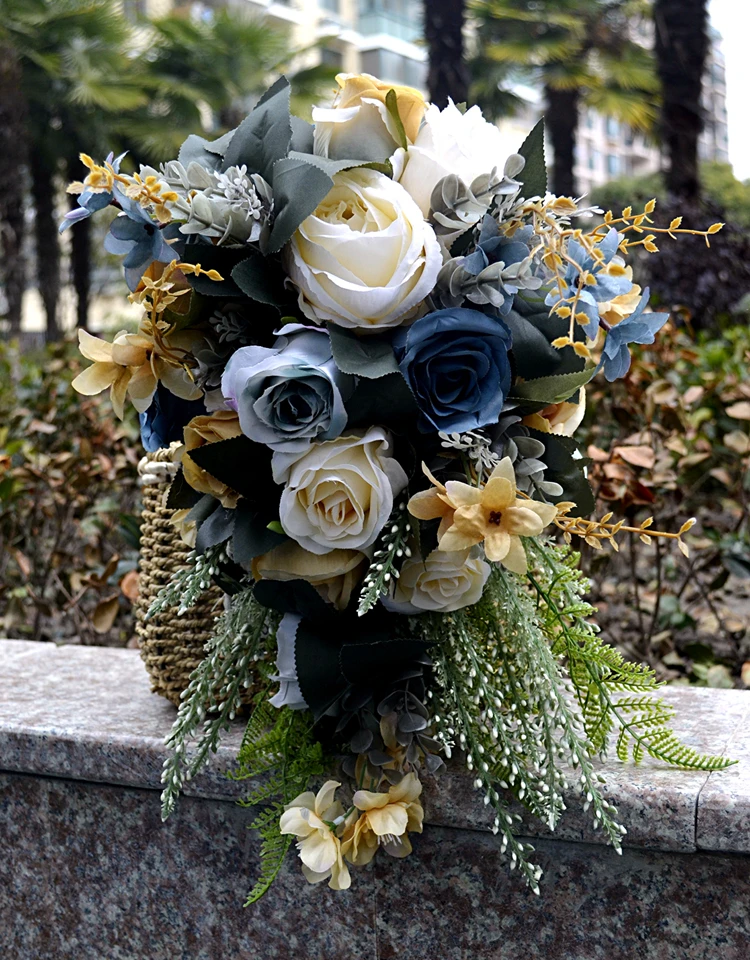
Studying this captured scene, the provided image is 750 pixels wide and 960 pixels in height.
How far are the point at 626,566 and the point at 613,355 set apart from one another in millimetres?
1986

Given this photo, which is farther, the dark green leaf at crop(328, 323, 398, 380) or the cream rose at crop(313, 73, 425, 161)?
the cream rose at crop(313, 73, 425, 161)

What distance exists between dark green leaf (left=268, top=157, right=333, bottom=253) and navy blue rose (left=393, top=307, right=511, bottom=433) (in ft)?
0.58

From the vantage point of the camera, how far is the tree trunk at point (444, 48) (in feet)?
33.0

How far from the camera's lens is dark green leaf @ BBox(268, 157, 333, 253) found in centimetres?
112

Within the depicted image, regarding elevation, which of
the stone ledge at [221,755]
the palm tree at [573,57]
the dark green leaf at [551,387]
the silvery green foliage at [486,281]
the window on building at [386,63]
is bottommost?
the window on building at [386,63]

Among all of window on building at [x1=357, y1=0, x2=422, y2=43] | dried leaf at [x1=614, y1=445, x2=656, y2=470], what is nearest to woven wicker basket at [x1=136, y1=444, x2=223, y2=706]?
dried leaf at [x1=614, y1=445, x2=656, y2=470]

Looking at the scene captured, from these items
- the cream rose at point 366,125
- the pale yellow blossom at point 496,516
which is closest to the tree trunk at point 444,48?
the cream rose at point 366,125

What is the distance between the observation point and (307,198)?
1.12 m

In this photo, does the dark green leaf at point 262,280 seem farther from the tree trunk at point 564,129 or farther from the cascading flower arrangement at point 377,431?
the tree trunk at point 564,129

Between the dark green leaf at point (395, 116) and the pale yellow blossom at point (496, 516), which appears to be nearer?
the pale yellow blossom at point (496, 516)

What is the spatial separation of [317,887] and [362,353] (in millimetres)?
760

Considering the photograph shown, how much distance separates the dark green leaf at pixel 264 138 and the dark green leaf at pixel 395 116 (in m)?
0.12

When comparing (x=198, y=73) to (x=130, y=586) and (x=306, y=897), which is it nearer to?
(x=130, y=586)

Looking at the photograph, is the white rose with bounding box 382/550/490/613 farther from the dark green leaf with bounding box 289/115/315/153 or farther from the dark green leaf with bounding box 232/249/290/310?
the dark green leaf with bounding box 289/115/315/153
